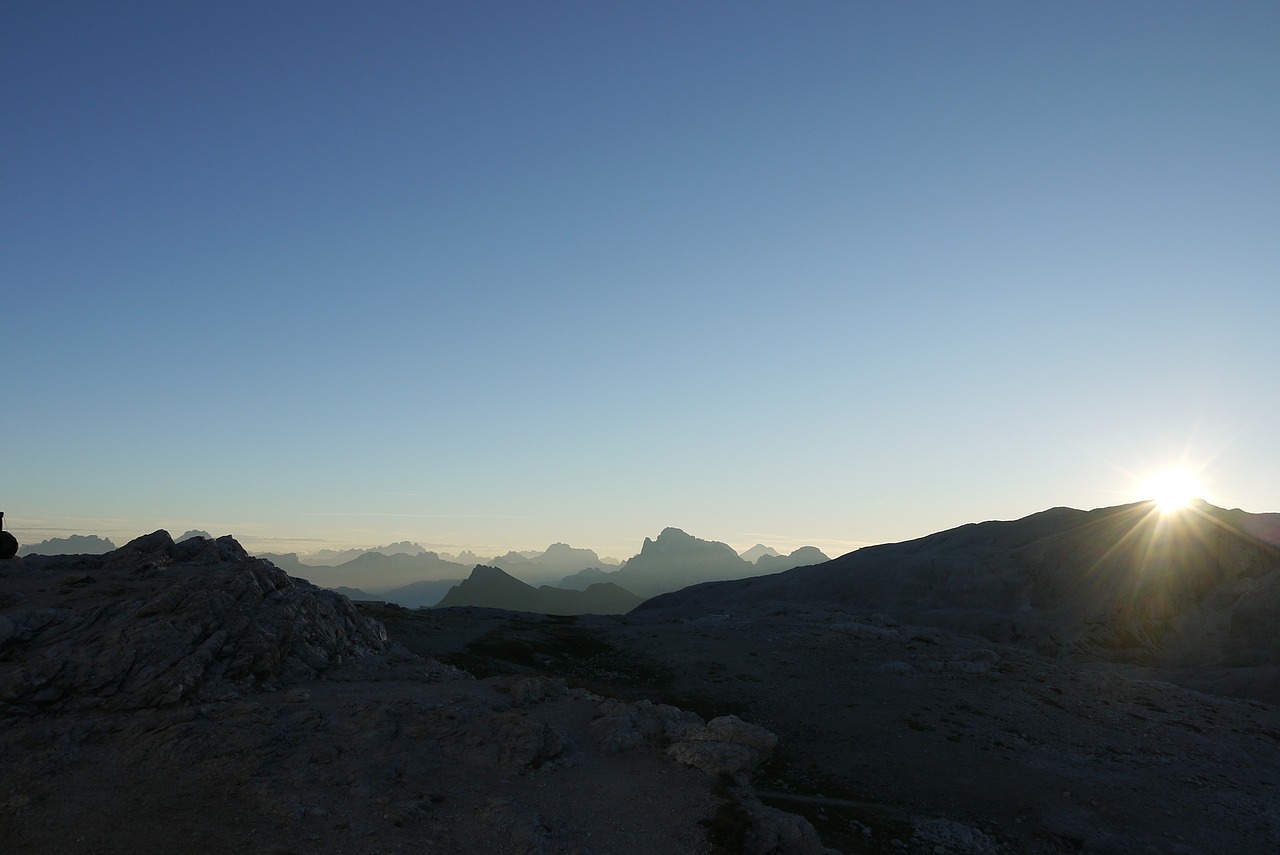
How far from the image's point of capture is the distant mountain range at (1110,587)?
7362cm

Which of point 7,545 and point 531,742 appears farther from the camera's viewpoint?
point 7,545

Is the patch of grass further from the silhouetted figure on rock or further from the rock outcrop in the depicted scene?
the silhouetted figure on rock

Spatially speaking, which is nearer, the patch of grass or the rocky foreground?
the rocky foreground

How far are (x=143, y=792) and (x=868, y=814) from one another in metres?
26.6

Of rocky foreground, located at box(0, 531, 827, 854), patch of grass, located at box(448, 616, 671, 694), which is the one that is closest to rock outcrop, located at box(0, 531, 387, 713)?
rocky foreground, located at box(0, 531, 827, 854)

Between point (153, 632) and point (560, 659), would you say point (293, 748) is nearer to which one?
point (153, 632)

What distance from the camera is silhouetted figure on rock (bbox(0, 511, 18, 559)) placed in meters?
43.8

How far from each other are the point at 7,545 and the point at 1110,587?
363 feet

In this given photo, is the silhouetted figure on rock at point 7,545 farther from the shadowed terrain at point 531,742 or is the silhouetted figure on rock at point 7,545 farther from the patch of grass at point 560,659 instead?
the patch of grass at point 560,659

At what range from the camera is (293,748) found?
2434 cm

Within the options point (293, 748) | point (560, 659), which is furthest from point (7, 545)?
point (560, 659)

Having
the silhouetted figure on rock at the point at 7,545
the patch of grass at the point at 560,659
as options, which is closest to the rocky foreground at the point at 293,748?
the silhouetted figure on rock at the point at 7,545

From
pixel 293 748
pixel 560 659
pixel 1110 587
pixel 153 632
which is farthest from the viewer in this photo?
pixel 1110 587

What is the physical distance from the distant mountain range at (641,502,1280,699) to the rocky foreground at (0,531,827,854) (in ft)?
201
